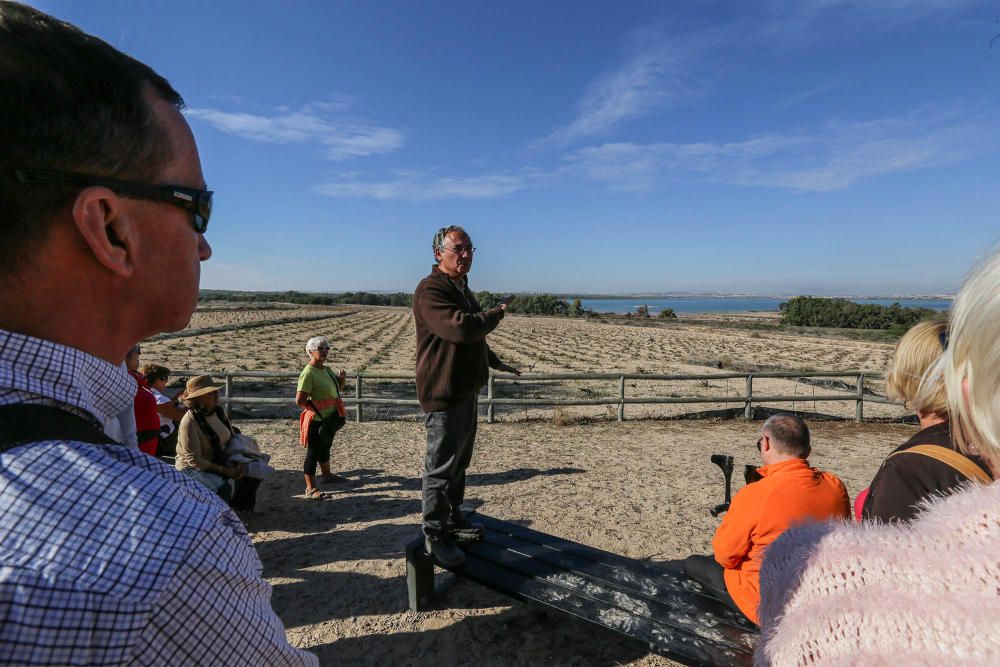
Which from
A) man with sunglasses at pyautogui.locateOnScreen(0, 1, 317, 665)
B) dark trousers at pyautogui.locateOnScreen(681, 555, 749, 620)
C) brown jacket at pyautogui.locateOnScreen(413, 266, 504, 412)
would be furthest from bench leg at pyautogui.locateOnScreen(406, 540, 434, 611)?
man with sunglasses at pyautogui.locateOnScreen(0, 1, 317, 665)

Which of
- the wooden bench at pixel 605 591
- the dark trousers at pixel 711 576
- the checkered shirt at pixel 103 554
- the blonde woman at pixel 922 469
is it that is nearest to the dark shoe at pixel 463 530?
the wooden bench at pixel 605 591

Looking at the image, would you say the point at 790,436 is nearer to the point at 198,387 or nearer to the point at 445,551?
the point at 445,551

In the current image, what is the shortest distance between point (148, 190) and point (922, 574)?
1.30 metres

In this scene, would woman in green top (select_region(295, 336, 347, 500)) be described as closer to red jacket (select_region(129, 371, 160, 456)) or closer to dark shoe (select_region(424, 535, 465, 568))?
red jacket (select_region(129, 371, 160, 456))

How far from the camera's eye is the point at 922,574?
72 cm

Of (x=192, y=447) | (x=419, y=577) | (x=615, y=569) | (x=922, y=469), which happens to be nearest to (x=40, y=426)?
(x=922, y=469)

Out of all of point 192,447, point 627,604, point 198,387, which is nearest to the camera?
point 627,604

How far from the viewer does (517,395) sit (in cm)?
1305

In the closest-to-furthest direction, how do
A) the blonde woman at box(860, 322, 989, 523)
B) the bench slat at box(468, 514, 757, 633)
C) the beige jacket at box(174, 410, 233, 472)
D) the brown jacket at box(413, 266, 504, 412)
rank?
the blonde woman at box(860, 322, 989, 523)
the bench slat at box(468, 514, 757, 633)
the brown jacket at box(413, 266, 504, 412)
the beige jacket at box(174, 410, 233, 472)

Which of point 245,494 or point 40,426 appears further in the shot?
point 245,494

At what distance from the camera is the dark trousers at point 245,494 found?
4766mm

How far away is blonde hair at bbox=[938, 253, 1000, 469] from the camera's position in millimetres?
800

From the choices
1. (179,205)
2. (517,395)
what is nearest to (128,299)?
(179,205)

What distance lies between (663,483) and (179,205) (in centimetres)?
623
